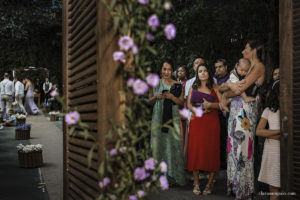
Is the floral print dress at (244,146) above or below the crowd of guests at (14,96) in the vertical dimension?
below

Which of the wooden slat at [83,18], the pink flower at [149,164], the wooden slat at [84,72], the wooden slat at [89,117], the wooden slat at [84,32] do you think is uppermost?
the wooden slat at [83,18]

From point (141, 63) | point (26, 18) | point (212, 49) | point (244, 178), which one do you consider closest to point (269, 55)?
point (212, 49)

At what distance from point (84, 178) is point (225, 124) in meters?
3.57

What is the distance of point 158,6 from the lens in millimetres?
1811

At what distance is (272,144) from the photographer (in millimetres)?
3783

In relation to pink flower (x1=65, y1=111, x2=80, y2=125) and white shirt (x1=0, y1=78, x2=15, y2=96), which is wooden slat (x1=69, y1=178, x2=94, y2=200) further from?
white shirt (x1=0, y1=78, x2=15, y2=96)

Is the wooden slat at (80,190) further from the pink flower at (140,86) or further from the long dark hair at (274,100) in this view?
the long dark hair at (274,100)

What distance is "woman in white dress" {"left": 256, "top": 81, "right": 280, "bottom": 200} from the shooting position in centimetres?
374

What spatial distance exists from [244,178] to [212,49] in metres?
7.12

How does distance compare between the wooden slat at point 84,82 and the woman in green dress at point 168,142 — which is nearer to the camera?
the wooden slat at point 84,82

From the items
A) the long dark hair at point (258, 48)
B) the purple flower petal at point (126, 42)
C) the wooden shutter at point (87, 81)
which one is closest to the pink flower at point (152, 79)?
the purple flower petal at point (126, 42)

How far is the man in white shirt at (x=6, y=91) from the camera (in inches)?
611

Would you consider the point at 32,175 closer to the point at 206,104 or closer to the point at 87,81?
the point at 206,104

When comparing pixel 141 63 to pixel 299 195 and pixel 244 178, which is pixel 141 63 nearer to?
pixel 299 195
